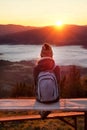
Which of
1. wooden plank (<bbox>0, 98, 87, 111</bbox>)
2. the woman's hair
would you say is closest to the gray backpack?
wooden plank (<bbox>0, 98, 87, 111</bbox>)

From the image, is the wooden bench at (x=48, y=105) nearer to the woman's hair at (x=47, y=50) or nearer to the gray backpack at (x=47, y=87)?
the gray backpack at (x=47, y=87)

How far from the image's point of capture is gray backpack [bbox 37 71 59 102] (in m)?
5.21

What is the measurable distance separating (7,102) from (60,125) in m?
2.50

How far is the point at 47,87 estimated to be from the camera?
5.24 m

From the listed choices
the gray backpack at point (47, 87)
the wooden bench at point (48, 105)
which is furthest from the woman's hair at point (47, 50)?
the wooden bench at point (48, 105)

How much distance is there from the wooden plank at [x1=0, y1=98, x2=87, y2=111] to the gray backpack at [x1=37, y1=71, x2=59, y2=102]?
8 cm

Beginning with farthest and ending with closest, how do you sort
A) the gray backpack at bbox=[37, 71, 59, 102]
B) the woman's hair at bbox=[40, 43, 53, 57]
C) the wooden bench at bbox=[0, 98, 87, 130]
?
1. the woman's hair at bbox=[40, 43, 53, 57]
2. the gray backpack at bbox=[37, 71, 59, 102]
3. the wooden bench at bbox=[0, 98, 87, 130]

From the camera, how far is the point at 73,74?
36.9 feet

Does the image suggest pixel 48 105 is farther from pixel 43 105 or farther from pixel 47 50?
pixel 47 50

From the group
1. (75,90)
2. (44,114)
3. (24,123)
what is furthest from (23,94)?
(44,114)

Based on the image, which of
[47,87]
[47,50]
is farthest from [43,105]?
[47,50]

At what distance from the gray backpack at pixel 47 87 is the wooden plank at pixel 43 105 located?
3.3 inches

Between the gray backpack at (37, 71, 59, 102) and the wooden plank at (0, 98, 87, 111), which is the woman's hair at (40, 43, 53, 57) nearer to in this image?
the gray backpack at (37, 71, 59, 102)

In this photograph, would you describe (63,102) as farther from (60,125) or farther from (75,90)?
(75,90)
